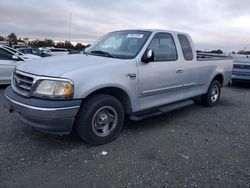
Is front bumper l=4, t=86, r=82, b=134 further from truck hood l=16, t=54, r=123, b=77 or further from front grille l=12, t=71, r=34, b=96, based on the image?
truck hood l=16, t=54, r=123, b=77

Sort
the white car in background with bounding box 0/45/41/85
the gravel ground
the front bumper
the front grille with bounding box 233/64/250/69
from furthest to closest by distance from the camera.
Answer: the front grille with bounding box 233/64/250/69
the white car in background with bounding box 0/45/41/85
the front bumper
the gravel ground

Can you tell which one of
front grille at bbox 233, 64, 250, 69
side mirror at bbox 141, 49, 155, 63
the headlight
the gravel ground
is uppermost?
side mirror at bbox 141, 49, 155, 63

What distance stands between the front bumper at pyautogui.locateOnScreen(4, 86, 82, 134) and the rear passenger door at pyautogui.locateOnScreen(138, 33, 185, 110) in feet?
4.48

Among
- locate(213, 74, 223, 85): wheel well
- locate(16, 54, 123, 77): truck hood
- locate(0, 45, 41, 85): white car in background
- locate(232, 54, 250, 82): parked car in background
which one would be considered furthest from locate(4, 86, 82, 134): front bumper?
locate(232, 54, 250, 82): parked car in background

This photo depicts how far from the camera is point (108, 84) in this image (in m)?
3.77

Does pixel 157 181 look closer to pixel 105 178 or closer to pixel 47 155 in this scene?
pixel 105 178

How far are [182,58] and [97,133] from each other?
2498mm

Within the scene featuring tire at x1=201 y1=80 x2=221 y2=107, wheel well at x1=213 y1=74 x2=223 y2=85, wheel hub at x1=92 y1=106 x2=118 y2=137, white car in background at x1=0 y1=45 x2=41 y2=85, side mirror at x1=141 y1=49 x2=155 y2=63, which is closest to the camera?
wheel hub at x1=92 y1=106 x2=118 y2=137

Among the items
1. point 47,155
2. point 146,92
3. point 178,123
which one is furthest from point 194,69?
point 47,155

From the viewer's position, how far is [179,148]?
3.97 metres

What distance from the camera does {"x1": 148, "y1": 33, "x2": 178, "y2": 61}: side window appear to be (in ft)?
15.3

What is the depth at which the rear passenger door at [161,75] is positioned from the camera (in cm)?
437

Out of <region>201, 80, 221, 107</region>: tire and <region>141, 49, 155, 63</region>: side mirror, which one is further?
<region>201, 80, 221, 107</region>: tire

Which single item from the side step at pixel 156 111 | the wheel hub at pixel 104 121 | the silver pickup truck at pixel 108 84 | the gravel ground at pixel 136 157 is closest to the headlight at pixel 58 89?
the silver pickup truck at pixel 108 84
